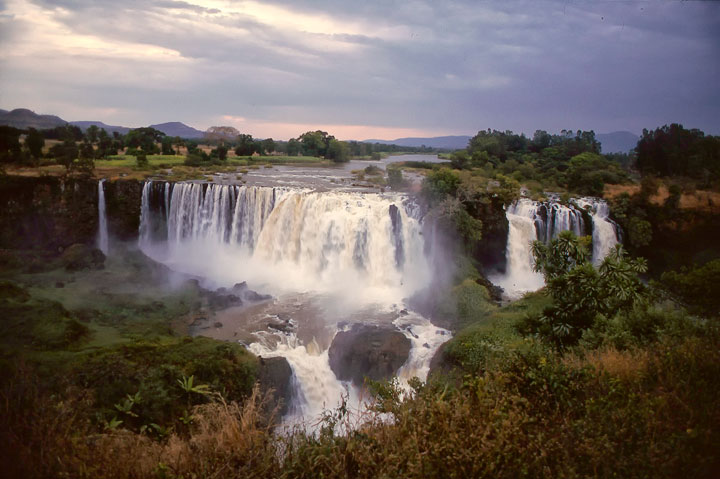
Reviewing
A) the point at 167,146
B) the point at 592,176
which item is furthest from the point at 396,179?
the point at 167,146

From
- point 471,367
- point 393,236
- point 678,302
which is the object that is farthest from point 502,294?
point 471,367

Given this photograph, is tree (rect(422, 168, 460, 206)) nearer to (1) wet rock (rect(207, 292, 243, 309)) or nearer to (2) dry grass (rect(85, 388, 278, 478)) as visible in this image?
(1) wet rock (rect(207, 292, 243, 309))

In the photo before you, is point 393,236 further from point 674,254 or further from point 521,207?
point 674,254

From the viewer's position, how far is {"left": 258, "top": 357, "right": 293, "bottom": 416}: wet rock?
1038cm

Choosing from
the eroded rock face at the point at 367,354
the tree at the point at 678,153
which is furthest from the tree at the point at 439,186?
the tree at the point at 678,153

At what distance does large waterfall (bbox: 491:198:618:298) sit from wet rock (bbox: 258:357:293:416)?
12.1 meters

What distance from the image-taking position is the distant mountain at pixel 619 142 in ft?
101

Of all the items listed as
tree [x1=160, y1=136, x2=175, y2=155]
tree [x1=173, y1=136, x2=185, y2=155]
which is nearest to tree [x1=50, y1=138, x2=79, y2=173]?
tree [x1=160, y1=136, x2=175, y2=155]

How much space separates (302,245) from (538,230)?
11.2 meters

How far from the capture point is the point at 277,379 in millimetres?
10688

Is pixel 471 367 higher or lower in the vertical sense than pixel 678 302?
lower

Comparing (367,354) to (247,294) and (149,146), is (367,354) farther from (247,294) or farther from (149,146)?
(149,146)

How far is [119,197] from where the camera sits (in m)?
22.9

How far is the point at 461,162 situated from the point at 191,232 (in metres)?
21.0
